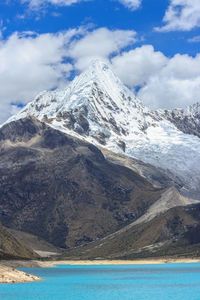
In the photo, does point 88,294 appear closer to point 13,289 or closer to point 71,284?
point 13,289

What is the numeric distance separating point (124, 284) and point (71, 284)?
18288mm

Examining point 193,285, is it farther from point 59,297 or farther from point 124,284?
point 59,297

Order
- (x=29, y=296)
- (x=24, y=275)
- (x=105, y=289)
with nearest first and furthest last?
(x=29, y=296) → (x=105, y=289) → (x=24, y=275)

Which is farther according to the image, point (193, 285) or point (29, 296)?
point (193, 285)

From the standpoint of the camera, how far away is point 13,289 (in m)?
162

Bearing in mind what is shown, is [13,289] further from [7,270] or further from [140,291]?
[140,291]

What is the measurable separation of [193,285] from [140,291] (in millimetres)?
23264

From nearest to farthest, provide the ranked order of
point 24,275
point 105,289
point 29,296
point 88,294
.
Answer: point 29,296
point 88,294
point 105,289
point 24,275

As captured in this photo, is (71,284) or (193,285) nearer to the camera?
(193,285)

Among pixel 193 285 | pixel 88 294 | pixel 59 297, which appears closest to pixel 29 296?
pixel 59 297

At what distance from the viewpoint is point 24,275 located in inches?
7333

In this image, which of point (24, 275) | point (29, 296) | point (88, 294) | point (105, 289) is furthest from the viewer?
point (24, 275)

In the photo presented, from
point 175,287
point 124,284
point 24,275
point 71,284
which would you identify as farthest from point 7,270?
point 175,287

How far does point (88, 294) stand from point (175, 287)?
2922cm
